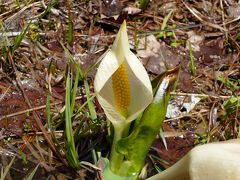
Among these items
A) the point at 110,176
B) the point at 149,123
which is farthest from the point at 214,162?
the point at 110,176

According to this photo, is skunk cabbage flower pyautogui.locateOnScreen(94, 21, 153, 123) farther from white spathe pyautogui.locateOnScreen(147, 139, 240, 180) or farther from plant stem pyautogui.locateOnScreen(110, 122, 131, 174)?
white spathe pyautogui.locateOnScreen(147, 139, 240, 180)

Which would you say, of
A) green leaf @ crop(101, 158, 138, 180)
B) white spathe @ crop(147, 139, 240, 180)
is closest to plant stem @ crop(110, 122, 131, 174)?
green leaf @ crop(101, 158, 138, 180)

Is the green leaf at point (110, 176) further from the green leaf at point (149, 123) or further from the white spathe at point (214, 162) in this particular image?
the white spathe at point (214, 162)

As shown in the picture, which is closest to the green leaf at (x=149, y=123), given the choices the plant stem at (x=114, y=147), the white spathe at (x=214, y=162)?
the plant stem at (x=114, y=147)

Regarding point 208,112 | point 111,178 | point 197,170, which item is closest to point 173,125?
point 208,112

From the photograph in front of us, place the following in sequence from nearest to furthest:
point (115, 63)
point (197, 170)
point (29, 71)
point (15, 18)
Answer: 1. point (197, 170)
2. point (115, 63)
3. point (29, 71)
4. point (15, 18)

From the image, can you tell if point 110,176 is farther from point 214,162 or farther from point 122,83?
point 214,162

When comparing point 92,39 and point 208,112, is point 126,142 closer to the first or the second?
point 208,112
